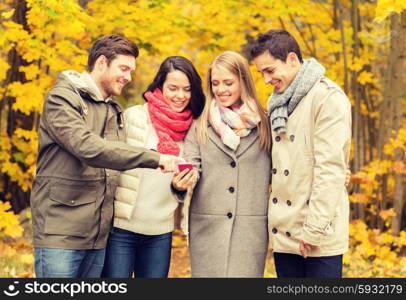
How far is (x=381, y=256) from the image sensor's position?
7082 millimetres

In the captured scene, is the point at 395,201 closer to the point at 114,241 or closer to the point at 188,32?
the point at 188,32

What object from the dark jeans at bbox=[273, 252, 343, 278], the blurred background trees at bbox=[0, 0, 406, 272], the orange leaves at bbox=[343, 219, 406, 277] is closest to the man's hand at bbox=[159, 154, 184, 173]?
the dark jeans at bbox=[273, 252, 343, 278]

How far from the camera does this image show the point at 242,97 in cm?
368

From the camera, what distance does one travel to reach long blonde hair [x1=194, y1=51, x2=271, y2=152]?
3.63m

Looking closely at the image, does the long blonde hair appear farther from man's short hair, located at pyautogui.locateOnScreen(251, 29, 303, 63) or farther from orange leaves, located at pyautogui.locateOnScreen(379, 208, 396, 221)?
orange leaves, located at pyautogui.locateOnScreen(379, 208, 396, 221)

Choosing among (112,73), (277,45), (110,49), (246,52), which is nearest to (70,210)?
(112,73)

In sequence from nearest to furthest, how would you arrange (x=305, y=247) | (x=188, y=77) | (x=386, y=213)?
(x=305, y=247), (x=188, y=77), (x=386, y=213)

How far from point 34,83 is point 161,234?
3851 mm

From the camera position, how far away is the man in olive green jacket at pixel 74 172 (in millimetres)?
3152

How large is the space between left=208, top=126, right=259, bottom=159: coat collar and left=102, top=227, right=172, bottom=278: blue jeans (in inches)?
26.0

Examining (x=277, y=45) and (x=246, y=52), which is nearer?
(x=277, y=45)

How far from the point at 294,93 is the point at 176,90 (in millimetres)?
791

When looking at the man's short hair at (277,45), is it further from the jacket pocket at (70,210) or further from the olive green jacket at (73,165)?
the jacket pocket at (70,210)

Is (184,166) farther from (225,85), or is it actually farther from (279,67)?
(279,67)
